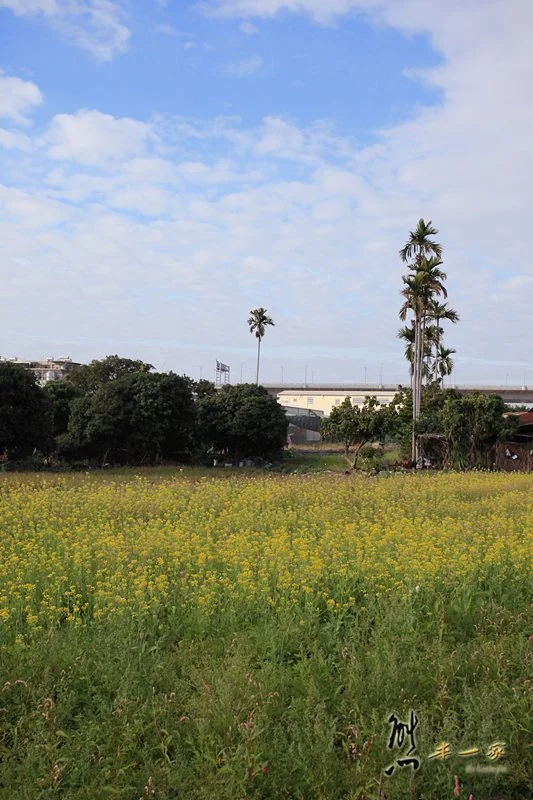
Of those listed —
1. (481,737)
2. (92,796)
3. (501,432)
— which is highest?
(501,432)

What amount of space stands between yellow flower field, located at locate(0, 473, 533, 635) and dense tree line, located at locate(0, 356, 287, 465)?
20.7 metres

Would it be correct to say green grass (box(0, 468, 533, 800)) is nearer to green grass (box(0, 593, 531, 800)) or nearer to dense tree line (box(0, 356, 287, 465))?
green grass (box(0, 593, 531, 800))

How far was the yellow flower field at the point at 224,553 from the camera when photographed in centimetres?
675

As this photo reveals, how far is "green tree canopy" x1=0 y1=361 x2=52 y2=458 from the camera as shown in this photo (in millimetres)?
32656

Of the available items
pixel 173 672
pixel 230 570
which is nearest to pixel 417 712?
pixel 173 672

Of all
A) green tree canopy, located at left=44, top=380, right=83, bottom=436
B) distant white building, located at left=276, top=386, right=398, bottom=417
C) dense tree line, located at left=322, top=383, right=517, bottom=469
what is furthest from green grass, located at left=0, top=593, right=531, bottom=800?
distant white building, located at left=276, top=386, right=398, bottom=417

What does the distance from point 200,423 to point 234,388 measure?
11.9 feet

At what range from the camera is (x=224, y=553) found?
27.2 ft

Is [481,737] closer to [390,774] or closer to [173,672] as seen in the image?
[390,774]

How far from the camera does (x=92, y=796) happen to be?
13.3 feet

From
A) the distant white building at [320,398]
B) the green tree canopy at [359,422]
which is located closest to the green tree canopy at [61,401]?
the green tree canopy at [359,422]

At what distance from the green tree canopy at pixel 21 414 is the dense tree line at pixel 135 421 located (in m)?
0.05

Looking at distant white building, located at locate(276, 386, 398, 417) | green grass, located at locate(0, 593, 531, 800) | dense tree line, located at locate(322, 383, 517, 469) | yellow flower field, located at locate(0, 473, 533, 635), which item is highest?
distant white building, located at locate(276, 386, 398, 417)

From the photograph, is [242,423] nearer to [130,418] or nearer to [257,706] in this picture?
[130,418]
